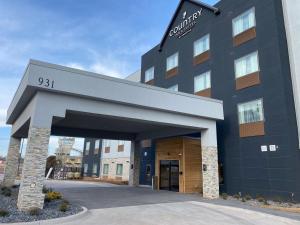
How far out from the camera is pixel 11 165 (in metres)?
20.6

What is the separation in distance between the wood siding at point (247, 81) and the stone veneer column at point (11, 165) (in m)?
18.4

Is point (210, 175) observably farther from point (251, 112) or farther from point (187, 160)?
point (251, 112)

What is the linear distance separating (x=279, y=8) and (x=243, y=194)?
13.4m

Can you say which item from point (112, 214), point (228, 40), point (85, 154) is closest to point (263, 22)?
point (228, 40)

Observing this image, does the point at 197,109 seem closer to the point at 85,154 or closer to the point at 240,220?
the point at 240,220

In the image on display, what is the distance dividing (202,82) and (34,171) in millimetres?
16729

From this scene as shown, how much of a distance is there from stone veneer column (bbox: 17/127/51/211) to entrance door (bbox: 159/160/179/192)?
13007mm

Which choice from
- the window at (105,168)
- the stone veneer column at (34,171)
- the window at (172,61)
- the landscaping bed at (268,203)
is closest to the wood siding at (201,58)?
the window at (172,61)

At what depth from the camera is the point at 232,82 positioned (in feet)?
68.4

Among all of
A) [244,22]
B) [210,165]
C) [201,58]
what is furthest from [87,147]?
[244,22]

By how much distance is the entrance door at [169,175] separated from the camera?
74.8ft

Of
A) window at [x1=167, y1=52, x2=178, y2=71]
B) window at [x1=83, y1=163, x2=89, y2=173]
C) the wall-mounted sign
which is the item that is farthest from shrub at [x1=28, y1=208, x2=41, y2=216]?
window at [x1=83, y1=163, x2=89, y2=173]

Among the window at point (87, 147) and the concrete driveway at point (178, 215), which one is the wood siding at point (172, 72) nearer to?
the concrete driveway at point (178, 215)

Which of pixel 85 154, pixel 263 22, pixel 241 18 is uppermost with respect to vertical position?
pixel 241 18
